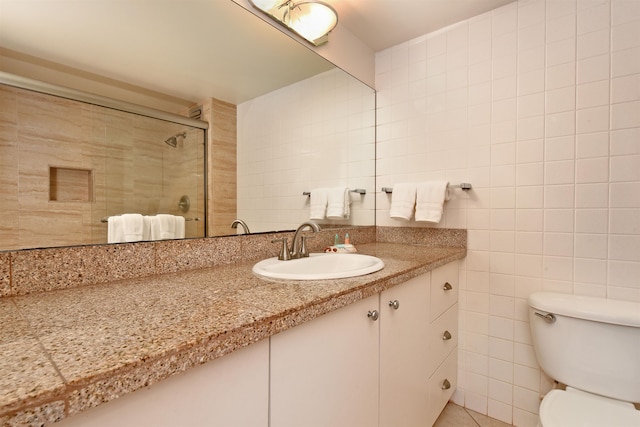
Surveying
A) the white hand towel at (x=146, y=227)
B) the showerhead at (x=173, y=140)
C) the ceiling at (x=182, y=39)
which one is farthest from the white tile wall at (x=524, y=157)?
the white hand towel at (x=146, y=227)

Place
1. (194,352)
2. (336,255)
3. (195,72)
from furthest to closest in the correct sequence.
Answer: (336,255) → (195,72) → (194,352)

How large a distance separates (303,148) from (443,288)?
97cm

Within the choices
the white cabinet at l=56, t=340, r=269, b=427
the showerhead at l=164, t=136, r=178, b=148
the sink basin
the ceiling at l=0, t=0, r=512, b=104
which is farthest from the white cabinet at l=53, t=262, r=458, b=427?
the ceiling at l=0, t=0, r=512, b=104

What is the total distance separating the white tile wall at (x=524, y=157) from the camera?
1261 mm

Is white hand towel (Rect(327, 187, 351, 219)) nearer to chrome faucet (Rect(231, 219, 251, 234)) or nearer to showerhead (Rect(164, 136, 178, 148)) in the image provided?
chrome faucet (Rect(231, 219, 251, 234))

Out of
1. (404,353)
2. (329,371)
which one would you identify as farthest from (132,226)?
(404,353)

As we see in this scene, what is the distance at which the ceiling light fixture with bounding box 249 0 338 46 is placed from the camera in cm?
137

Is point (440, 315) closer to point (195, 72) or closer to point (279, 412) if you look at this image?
point (279, 412)

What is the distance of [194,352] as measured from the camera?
19.5 inches

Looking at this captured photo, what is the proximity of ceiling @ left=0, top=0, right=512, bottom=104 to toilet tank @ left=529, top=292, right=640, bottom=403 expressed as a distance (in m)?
1.46

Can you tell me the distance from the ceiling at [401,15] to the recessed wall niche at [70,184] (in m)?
1.31

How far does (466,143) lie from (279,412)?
1.53 meters

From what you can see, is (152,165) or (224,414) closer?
(224,414)

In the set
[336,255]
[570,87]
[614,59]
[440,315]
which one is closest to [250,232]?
[336,255]
